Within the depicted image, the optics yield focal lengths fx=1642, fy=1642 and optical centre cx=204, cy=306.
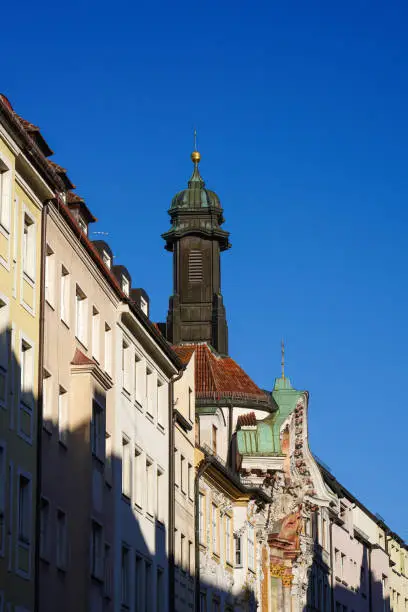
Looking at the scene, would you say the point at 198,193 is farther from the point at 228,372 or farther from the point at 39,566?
the point at 39,566

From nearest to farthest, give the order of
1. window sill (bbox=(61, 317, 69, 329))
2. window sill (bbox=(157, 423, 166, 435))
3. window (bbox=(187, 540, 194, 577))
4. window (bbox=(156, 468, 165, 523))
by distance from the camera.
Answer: window sill (bbox=(61, 317, 69, 329)) < window (bbox=(156, 468, 165, 523)) < window sill (bbox=(157, 423, 166, 435)) < window (bbox=(187, 540, 194, 577))

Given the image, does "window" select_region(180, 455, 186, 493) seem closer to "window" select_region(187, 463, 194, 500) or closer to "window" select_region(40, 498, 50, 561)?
"window" select_region(187, 463, 194, 500)

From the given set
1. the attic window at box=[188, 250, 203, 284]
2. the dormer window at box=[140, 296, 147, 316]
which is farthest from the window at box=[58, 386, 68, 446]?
the attic window at box=[188, 250, 203, 284]

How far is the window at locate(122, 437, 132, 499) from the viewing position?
173 ft

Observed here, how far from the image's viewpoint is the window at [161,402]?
2367 inches

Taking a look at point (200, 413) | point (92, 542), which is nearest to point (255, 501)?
point (200, 413)

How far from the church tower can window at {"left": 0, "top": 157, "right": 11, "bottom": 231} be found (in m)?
43.4

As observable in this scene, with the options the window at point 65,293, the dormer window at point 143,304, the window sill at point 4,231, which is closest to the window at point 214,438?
the dormer window at point 143,304

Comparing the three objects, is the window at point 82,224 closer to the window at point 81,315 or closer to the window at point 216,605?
the window at point 81,315

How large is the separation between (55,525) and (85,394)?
418cm

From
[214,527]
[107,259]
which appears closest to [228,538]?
[214,527]

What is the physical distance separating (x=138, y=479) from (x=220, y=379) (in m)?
24.7

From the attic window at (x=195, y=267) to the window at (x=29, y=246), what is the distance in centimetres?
4289

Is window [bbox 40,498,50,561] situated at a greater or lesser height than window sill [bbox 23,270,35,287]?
lesser
